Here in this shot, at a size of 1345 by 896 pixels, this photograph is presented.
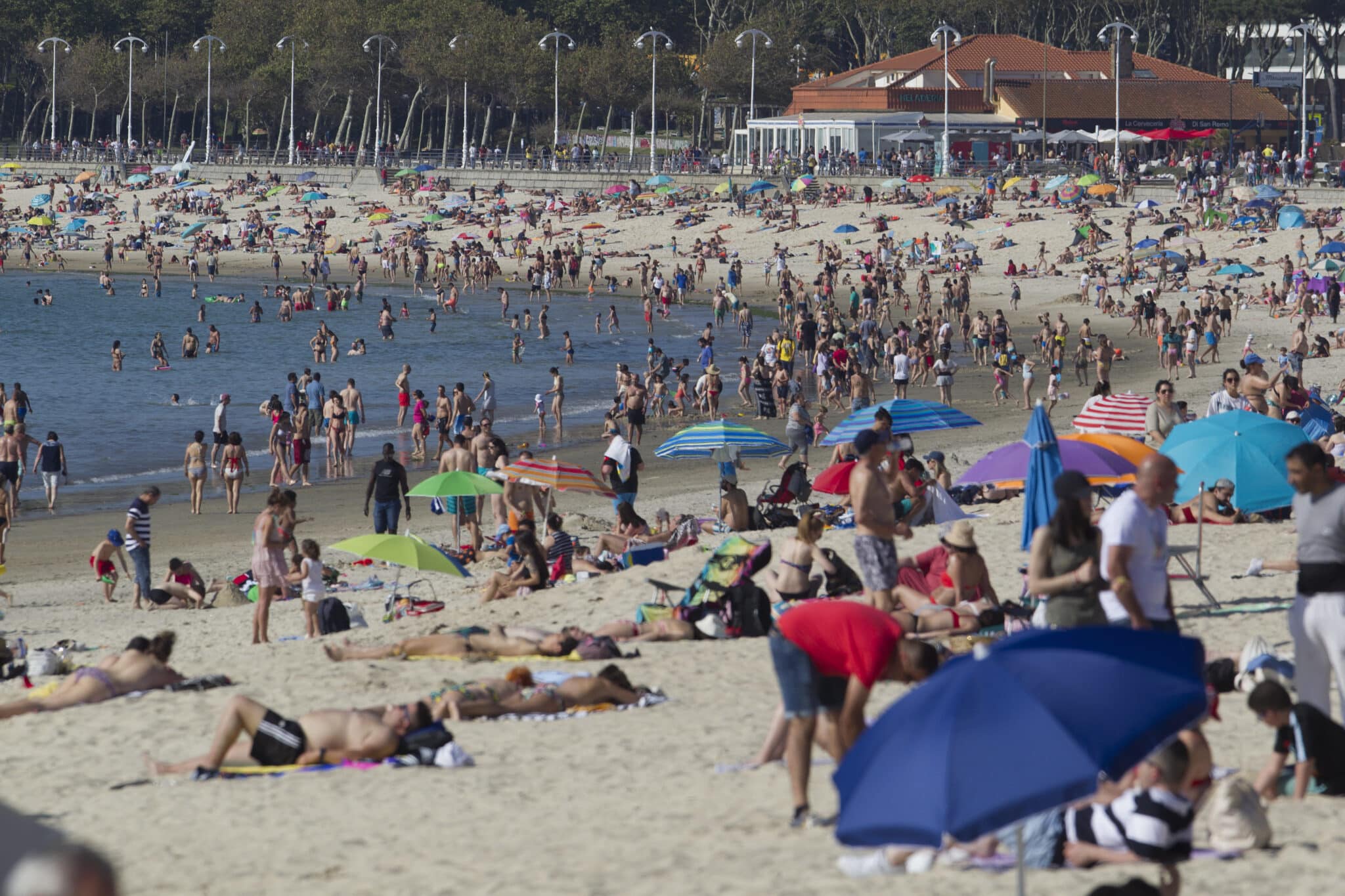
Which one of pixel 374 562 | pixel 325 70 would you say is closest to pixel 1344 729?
pixel 374 562

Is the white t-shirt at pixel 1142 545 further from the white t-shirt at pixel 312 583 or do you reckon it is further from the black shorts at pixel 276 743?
the white t-shirt at pixel 312 583

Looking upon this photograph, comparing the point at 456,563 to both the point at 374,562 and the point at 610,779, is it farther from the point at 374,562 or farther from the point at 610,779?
the point at 610,779

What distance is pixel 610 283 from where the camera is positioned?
1916 inches

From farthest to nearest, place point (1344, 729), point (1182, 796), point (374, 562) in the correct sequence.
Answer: point (374, 562) < point (1344, 729) < point (1182, 796)

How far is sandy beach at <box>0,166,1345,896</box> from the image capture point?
20.8 feet

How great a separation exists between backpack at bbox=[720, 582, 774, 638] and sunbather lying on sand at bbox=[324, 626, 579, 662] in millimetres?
1043

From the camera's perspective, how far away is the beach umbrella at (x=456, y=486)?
A: 45.5 ft

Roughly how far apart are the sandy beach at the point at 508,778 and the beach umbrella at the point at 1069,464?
31.3 inches

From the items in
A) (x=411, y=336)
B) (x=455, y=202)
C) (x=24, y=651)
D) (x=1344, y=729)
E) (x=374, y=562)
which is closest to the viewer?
(x=1344, y=729)

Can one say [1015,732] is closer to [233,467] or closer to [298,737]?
[298,737]

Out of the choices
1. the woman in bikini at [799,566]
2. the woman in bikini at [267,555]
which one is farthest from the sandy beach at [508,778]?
the woman in bikini at [799,566]

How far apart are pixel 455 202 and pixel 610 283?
16175 mm

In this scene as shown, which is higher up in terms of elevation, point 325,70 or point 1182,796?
point 325,70

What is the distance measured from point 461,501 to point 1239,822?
10743 millimetres
